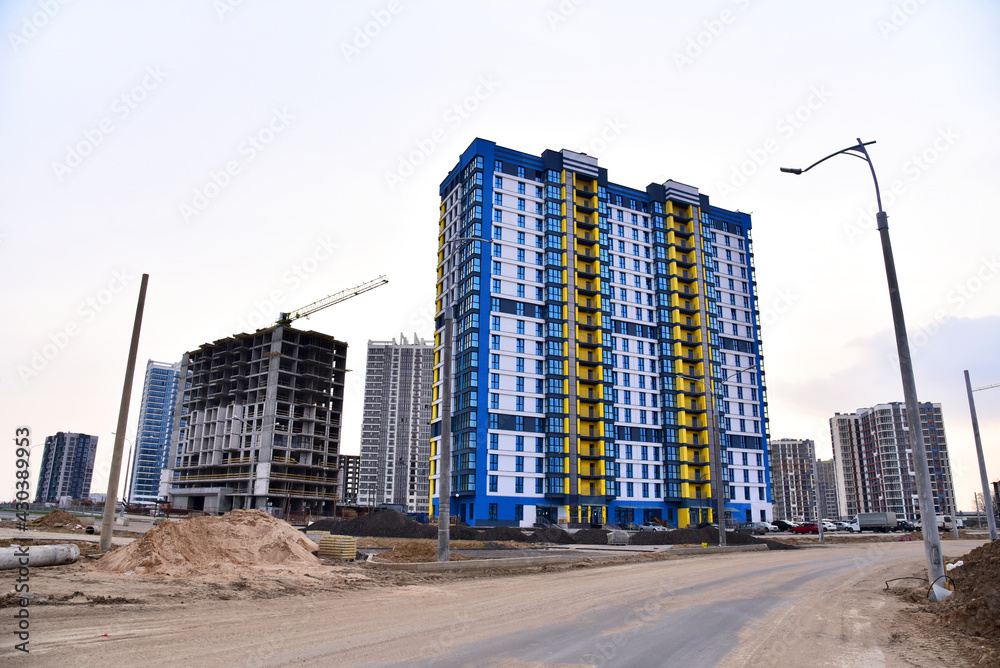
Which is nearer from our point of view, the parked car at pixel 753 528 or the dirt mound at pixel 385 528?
the dirt mound at pixel 385 528

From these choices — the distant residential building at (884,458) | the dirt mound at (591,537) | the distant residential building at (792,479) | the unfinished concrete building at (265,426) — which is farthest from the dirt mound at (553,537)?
the distant residential building at (792,479)

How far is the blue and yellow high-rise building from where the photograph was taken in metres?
76.6

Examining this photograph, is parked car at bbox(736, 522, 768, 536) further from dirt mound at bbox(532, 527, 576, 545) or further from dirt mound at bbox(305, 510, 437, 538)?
dirt mound at bbox(305, 510, 437, 538)

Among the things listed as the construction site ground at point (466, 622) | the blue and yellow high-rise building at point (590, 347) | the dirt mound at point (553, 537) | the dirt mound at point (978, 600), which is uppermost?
the blue and yellow high-rise building at point (590, 347)

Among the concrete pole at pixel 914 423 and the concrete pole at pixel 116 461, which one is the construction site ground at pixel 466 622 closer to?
the concrete pole at pixel 914 423

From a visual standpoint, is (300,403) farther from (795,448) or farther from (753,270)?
(795,448)

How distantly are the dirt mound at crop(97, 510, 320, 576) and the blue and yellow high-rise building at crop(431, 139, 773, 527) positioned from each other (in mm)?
51320

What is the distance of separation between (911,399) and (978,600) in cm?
475

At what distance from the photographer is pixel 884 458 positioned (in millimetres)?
164250

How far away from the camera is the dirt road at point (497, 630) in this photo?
27.9 feet

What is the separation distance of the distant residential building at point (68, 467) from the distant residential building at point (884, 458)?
211496 mm

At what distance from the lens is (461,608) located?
13.2 m

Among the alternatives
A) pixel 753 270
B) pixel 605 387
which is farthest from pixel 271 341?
pixel 753 270

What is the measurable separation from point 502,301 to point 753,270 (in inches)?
2000
